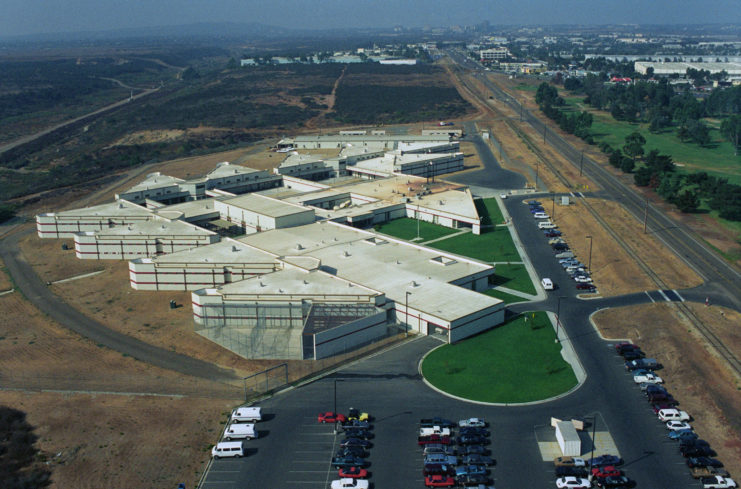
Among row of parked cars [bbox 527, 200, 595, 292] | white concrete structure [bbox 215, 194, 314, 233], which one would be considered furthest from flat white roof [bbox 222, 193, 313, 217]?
row of parked cars [bbox 527, 200, 595, 292]

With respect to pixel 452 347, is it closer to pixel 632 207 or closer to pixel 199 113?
pixel 632 207

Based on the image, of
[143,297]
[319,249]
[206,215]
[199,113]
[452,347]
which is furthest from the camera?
[199,113]

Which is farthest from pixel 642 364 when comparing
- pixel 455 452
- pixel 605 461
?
pixel 455 452

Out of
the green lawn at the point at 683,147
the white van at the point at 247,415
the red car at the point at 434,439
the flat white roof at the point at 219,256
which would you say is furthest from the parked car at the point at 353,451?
the green lawn at the point at 683,147

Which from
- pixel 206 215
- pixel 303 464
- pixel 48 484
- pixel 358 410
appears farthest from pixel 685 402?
pixel 206 215

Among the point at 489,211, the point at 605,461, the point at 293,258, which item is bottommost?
the point at 605,461

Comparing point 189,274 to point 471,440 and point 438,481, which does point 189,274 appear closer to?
point 471,440

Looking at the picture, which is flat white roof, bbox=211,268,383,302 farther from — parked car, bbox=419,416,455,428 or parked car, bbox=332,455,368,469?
parked car, bbox=332,455,368,469
